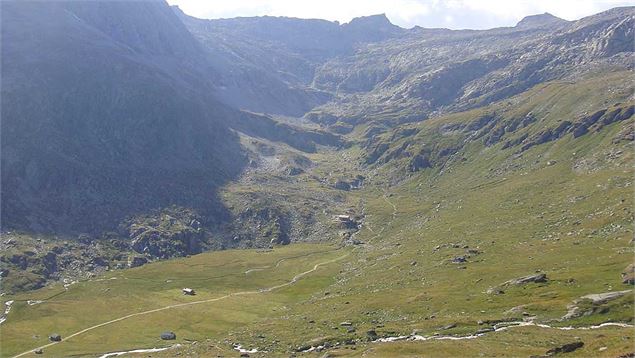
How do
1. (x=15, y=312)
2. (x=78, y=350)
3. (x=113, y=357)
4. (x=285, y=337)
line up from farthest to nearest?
(x=15, y=312), (x=78, y=350), (x=113, y=357), (x=285, y=337)

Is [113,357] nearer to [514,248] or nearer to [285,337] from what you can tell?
[285,337]

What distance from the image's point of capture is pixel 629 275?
103 meters

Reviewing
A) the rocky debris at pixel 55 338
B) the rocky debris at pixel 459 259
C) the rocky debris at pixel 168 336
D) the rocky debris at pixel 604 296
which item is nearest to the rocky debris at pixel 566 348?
the rocky debris at pixel 604 296

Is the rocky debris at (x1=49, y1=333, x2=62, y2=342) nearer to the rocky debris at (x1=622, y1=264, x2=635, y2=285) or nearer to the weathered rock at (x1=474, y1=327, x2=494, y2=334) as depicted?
the weathered rock at (x1=474, y1=327, x2=494, y2=334)

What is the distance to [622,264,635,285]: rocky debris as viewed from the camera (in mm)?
100750

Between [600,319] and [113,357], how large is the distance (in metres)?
98.7

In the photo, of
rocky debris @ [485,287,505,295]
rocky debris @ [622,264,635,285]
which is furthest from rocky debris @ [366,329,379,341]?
rocky debris @ [622,264,635,285]

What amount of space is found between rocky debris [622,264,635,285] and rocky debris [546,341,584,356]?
35.7 metres

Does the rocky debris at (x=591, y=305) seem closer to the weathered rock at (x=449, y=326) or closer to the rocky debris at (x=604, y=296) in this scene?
the rocky debris at (x=604, y=296)

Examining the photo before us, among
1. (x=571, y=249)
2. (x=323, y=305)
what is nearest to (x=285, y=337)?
(x=323, y=305)

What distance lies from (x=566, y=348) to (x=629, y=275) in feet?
134

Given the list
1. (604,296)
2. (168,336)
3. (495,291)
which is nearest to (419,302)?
(495,291)

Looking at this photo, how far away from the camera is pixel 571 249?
477 ft

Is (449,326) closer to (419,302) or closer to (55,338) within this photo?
(419,302)
